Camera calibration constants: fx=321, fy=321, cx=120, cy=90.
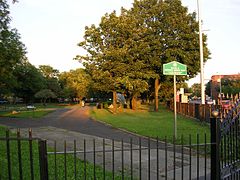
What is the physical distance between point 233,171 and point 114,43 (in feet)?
92.2

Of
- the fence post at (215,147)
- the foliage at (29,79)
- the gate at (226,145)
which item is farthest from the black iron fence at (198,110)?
the foliage at (29,79)

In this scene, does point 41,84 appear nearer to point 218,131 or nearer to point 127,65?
point 127,65

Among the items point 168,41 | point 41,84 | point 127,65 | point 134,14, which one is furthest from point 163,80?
point 41,84

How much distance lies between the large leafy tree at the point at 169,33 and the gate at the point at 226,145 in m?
33.5

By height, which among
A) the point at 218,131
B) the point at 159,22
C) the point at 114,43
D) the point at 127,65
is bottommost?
the point at 218,131

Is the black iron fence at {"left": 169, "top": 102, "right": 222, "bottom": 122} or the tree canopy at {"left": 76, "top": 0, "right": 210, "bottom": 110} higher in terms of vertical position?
the tree canopy at {"left": 76, "top": 0, "right": 210, "bottom": 110}

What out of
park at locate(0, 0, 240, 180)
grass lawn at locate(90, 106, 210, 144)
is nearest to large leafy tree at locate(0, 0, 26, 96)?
park at locate(0, 0, 240, 180)

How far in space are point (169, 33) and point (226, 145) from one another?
35892 mm

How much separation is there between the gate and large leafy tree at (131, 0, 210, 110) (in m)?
33.5

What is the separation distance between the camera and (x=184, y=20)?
134 feet

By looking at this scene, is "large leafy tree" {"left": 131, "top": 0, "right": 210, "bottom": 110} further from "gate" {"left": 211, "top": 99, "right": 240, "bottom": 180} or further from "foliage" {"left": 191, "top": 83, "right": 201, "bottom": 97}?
"foliage" {"left": 191, "top": 83, "right": 201, "bottom": 97}

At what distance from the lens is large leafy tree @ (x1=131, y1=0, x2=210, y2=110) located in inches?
1554

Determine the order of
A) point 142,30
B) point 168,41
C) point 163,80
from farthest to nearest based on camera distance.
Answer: point 163,80
point 168,41
point 142,30

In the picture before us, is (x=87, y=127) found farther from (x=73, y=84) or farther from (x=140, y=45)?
(x=73, y=84)
